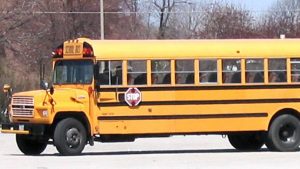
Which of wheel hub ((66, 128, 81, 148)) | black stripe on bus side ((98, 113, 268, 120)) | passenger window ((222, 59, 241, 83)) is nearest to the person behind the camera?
wheel hub ((66, 128, 81, 148))

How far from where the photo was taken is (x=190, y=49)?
797 inches

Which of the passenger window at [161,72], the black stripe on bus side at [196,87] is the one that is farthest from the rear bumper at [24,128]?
the passenger window at [161,72]

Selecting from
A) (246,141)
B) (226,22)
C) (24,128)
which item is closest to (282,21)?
(226,22)

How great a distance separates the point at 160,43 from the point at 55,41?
109 ft

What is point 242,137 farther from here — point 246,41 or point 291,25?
point 291,25

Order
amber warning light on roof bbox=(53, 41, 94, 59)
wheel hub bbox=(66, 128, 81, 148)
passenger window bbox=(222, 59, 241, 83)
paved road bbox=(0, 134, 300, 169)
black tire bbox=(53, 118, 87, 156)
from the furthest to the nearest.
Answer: passenger window bbox=(222, 59, 241, 83)
amber warning light on roof bbox=(53, 41, 94, 59)
wheel hub bbox=(66, 128, 81, 148)
black tire bbox=(53, 118, 87, 156)
paved road bbox=(0, 134, 300, 169)

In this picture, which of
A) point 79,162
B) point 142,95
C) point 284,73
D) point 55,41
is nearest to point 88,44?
point 142,95

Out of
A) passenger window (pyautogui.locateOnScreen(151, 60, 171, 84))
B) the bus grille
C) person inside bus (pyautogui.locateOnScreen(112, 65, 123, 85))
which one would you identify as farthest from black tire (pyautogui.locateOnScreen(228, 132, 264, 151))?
the bus grille

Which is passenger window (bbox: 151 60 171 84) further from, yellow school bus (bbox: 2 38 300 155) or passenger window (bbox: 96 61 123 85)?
passenger window (bbox: 96 61 123 85)

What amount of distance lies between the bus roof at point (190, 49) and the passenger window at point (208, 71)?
6.4 inches

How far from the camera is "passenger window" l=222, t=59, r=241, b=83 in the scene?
20.2m

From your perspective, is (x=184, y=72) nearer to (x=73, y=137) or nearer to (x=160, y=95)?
(x=160, y=95)

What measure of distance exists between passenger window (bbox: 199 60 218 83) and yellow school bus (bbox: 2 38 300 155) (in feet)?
0.08

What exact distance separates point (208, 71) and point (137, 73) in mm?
1674
